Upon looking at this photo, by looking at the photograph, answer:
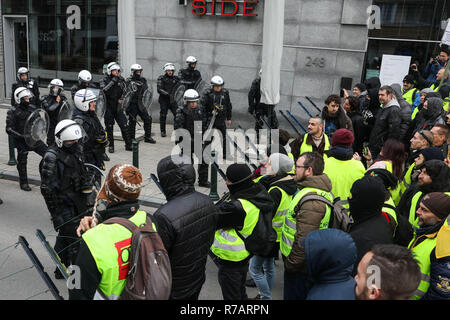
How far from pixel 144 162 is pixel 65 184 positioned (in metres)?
4.77

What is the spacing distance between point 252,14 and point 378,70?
3.82 meters

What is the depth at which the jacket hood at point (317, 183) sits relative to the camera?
377cm

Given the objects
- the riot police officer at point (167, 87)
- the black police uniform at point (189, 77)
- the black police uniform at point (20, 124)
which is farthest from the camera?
the black police uniform at point (189, 77)

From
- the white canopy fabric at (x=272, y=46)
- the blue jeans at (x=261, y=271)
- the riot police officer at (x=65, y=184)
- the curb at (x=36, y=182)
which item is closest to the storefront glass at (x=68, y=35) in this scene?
the curb at (x=36, y=182)

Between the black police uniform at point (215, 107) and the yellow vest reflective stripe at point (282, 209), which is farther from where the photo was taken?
the black police uniform at point (215, 107)

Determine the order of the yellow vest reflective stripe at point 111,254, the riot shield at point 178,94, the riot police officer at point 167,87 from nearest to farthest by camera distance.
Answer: the yellow vest reflective stripe at point 111,254, the riot shield at point 178,94, the riot police officer at point 167,87

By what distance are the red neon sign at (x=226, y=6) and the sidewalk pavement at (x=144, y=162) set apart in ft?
12.3

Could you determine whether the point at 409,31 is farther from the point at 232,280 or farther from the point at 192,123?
the point at 232,280

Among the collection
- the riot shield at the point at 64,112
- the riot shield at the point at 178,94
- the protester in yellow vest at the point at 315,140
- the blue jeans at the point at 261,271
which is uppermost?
the protester in yellow vest at the point at 315,140

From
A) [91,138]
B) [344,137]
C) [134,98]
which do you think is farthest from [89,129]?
[344,137]

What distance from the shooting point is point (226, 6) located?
40.4 feet

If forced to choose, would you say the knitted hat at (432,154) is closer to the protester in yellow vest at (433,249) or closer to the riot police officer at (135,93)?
the protester in yellow vest at (433,249)

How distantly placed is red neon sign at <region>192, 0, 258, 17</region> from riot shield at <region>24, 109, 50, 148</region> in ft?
21.2
